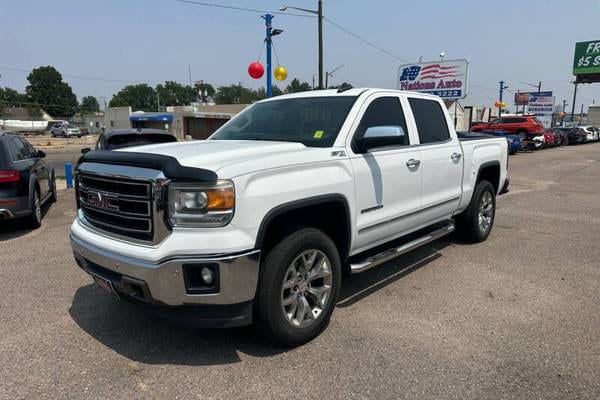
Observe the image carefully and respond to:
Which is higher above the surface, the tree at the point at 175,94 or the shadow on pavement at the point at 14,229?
the tree at the point at 175,94

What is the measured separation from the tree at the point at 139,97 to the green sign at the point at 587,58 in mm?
128669

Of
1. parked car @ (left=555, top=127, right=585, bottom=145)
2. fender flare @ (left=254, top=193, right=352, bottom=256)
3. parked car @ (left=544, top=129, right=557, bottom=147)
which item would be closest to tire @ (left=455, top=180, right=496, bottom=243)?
fender flare @ (left=254, top=193, right=352, bottom=256)

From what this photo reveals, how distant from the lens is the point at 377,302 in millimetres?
4238

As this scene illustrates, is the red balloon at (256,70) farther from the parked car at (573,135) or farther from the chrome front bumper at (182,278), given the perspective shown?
the parked car at (573,135)

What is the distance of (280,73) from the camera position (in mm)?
17562

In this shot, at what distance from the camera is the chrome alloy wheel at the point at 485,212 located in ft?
20.3

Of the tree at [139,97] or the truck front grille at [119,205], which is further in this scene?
the tree at [139,97]

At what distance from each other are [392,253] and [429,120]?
1.76 meters

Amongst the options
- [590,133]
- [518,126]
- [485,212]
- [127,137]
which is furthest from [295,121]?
[590,133]

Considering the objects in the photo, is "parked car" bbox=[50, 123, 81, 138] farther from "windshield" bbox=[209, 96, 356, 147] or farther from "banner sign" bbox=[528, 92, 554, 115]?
"windshield" bbox=[209, 96, 356, 147]

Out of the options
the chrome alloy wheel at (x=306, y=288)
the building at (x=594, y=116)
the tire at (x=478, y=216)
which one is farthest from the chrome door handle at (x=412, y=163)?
the building at (x=594, y=116)

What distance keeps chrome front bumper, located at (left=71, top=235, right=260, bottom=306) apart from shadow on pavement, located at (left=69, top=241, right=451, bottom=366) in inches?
22.8

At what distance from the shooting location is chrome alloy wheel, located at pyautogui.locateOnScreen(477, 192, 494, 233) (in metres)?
6.18

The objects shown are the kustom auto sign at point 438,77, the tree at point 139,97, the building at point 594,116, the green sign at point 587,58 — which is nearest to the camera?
the kustom auto sign at point 438,77
